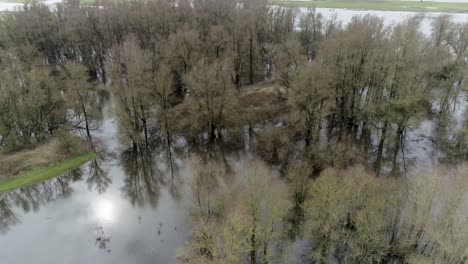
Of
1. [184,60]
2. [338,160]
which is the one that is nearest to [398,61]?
[338,160]

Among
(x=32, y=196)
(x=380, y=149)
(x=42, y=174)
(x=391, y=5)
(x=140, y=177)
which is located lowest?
(x=32, y=196)

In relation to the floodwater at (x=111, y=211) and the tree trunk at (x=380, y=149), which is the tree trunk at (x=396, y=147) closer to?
the floodwater at (x=111, y=211)

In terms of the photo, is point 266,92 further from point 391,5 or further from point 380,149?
point 391,5

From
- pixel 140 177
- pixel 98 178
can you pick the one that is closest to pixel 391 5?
pixel 140 177

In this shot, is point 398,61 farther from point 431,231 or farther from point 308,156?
point 431,231

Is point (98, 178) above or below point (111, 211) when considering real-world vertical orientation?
above

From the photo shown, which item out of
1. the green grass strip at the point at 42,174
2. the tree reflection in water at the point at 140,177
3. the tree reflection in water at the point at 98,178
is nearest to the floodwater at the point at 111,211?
the tree reflection in water at the point at 98,178
